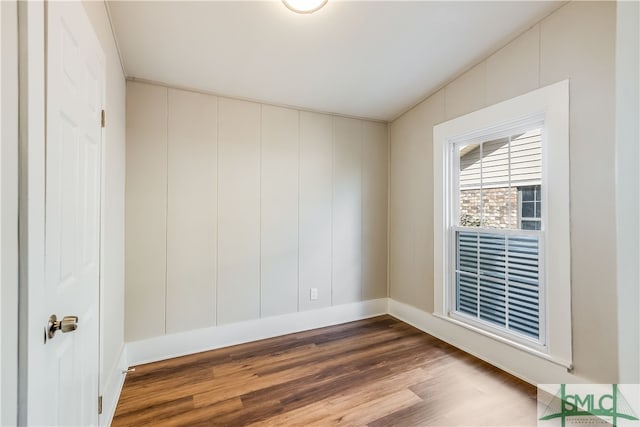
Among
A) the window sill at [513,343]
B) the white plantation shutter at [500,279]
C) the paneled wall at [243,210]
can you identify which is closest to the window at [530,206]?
the white plantation shutter at [500,279]

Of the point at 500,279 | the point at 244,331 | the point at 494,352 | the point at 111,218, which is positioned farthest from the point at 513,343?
the point at 111,218

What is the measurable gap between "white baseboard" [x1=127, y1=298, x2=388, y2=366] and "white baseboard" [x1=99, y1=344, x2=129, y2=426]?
210 mm

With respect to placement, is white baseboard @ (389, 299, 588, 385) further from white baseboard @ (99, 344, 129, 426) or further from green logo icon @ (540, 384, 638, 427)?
white baseboard @ (99, 344, 129, 426)

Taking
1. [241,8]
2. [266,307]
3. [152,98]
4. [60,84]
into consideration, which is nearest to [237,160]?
[152,98]

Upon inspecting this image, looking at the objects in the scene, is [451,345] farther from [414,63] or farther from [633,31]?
[633,31]

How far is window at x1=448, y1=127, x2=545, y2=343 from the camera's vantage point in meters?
2.20

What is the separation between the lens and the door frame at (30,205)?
2.45 ft

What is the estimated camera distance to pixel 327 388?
204 cm

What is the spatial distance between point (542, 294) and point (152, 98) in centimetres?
346

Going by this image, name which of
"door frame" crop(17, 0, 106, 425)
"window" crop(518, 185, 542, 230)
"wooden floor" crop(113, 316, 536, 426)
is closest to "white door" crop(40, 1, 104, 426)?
"door frame" crop(17, 0, 106, 425)

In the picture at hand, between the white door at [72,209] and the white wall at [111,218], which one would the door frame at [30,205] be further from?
the white wall at [111,218]

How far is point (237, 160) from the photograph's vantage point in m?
2.71

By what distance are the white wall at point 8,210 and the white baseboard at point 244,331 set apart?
188 cm

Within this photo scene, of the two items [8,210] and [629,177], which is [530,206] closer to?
[629,177]
